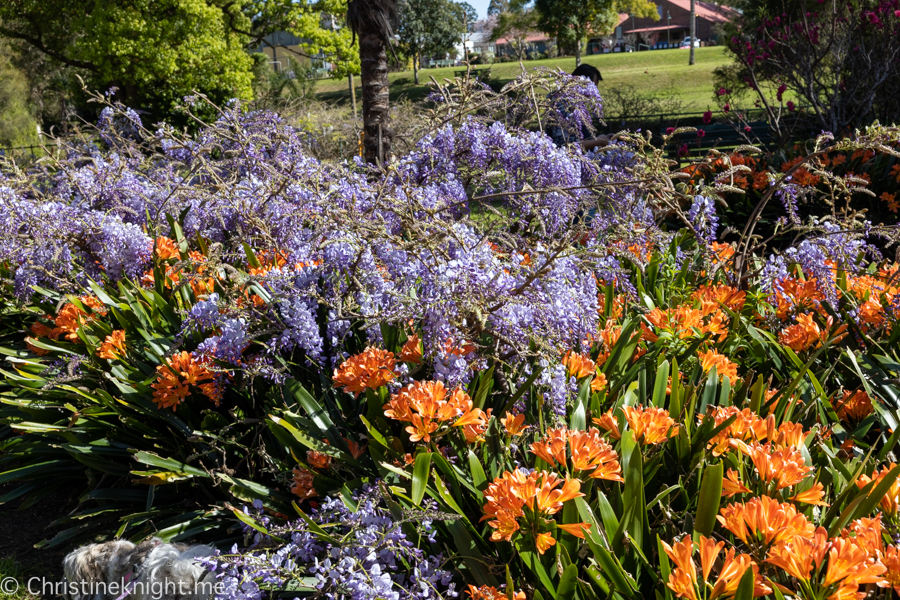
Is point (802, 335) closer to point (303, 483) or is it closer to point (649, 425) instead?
point (649, 425)

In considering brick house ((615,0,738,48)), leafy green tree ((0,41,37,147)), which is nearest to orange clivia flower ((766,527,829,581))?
leafy green tree ((0,41,37,147))

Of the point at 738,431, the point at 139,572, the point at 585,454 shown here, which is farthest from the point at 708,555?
the point at 139,572

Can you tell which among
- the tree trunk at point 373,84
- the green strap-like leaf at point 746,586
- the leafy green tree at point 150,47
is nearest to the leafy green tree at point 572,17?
the leafy green tree at point 150,47

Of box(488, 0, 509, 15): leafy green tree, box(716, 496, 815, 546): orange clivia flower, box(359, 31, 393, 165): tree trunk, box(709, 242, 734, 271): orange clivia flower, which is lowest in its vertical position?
box(716, 496, 815, 546): orange clivia flower

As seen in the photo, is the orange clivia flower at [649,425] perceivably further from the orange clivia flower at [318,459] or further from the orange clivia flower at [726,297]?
the orange clivia flower at [726,297]

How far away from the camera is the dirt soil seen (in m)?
2.84

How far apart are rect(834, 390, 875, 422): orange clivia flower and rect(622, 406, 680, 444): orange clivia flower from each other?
0.98m

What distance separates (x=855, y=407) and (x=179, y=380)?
2.61 metres

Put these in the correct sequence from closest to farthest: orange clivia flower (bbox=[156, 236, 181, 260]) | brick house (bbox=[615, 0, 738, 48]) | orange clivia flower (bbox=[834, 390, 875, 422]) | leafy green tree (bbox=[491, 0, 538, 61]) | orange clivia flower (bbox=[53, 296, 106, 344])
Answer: orange clivia flower (bbox=[834, 390, 875, 422])
orange clivia flower (bbox=[53, 296, 106, 344])
orange clivia flower (bbox=[156, 236, 181, 260])
leafy green tree (bbox=[491, 0, 538, 61])
brick house (bbox=[615, 0, 738, 48])

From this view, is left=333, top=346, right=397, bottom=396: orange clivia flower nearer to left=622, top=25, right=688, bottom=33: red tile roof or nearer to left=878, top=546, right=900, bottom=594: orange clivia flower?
left=878, top=546, right=900, bottom=594: orange clivia flower

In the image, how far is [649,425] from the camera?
6.48 ft

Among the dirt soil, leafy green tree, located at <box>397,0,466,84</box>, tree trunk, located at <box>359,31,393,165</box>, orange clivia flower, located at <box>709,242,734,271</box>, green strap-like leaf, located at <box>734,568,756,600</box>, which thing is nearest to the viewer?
green strap-like leaf, located at <box>734,568,756,600</box>

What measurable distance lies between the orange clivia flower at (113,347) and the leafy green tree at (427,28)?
41.7 m

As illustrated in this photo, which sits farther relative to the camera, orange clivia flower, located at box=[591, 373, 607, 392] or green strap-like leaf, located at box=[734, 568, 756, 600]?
orange clivia flower, located at box=[591, 373, 607, 392]
